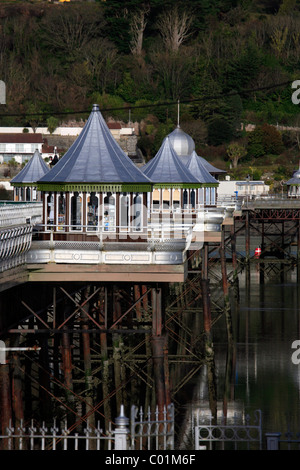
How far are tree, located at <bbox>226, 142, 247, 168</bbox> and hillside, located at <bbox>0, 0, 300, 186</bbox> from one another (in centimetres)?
27

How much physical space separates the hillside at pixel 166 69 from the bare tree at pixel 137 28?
0.52 feet

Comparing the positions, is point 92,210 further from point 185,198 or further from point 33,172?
point 33,172

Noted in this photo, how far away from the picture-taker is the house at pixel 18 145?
422 ft

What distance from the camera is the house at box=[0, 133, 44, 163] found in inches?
5069

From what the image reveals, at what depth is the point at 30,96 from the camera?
502 feet

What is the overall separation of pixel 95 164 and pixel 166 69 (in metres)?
125

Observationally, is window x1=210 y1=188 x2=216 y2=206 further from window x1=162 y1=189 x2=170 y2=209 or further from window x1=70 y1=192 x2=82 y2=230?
window x1=70 y1=192 x2=82 y2=230

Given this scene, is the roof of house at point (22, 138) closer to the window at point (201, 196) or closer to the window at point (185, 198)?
the window at point (201, 196)

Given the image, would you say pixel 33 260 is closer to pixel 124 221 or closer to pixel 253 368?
pixel 124 221

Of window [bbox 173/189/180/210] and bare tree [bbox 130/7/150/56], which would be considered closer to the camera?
window [bbox 173/189/180/210]

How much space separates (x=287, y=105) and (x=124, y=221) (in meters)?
121

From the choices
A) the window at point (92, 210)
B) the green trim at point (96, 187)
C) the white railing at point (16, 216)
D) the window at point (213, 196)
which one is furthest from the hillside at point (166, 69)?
the window at point (92, 210)

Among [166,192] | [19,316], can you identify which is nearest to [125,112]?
[166,192]

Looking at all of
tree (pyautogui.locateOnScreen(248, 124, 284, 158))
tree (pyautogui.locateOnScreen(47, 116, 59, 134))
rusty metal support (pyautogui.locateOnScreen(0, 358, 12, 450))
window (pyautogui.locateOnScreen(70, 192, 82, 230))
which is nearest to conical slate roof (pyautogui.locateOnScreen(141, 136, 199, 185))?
window (pyautogui.locateOnScreen(70, 192, 82, 230))
